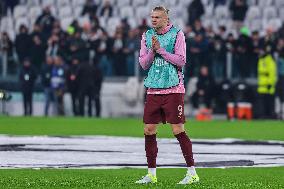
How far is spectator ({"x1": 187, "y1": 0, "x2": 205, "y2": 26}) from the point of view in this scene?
32.5 m

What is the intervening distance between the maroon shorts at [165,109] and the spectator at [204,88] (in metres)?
18.7

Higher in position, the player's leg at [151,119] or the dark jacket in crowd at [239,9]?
the dark jacket in crowd at [239,9]

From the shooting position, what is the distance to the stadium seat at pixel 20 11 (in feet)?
115

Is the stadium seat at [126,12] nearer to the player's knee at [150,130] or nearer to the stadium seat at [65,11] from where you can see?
the stadium seat at [65,11]

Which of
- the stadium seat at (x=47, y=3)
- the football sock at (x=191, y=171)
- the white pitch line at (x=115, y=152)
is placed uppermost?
the stadium seat at (x=47, y=3)

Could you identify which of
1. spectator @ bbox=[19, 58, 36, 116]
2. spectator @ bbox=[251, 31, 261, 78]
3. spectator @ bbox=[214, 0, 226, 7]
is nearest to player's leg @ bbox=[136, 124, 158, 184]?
spectator @ bbox=[251, 31, 261, 78]

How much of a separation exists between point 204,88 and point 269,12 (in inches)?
163

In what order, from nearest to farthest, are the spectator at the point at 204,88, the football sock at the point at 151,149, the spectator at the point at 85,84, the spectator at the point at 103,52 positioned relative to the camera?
the football sock at the point at 151,149
the spectator at the point at 204,88
the spectator at the point at 85,84
the spectator at the point at 103,52

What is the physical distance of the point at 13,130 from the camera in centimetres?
2256

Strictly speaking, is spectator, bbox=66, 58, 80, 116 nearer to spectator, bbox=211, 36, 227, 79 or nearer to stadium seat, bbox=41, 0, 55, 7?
spectator, bbox=211, 36, 227, 79

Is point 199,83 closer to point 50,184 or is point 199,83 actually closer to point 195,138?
point 195,138

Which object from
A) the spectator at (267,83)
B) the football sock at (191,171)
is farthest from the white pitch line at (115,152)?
the spectator at (267,83)

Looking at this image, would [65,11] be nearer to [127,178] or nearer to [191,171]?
[127,178]

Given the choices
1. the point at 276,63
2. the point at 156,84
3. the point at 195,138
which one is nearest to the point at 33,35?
the point at 276,63
